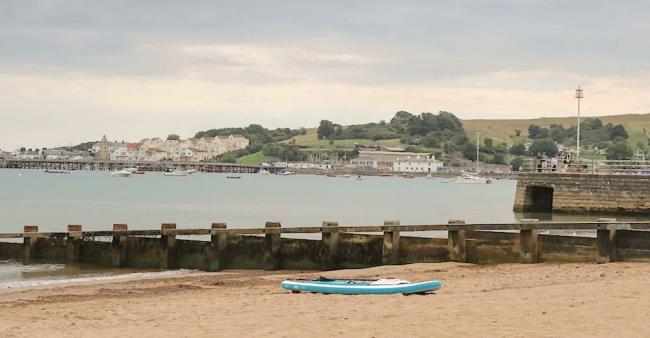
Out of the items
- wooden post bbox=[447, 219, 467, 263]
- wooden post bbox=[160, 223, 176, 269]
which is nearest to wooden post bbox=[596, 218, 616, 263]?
wooden post bbox=[447, 219, 467, 263]

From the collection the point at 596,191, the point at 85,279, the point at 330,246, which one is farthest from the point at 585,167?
the point at 85,279

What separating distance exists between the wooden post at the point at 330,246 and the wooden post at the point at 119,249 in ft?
18.8

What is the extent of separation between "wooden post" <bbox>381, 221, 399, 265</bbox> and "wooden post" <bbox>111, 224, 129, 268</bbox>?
7.40 metres

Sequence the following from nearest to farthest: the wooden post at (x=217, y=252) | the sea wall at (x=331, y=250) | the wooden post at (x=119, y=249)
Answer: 1. the sea wall at (x=331, y=250)
2. the wooden post at (x=217, y=252)
3. the wooden post at (x=119, y=249)

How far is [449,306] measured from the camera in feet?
54.9

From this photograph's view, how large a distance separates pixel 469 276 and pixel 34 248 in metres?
13.0

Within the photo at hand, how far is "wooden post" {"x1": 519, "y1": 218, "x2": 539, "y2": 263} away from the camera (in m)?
24.6

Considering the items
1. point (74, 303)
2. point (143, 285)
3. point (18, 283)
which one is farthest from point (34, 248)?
point (74, 303)

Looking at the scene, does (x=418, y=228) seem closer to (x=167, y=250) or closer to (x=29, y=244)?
(x=167, y=250)

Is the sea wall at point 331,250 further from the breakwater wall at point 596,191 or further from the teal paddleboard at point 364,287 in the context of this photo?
the breakwater wall at point 596,191

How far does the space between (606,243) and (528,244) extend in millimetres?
1951

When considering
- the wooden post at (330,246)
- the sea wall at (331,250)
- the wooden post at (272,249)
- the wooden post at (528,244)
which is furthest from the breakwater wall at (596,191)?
the wooden post at (272,249)

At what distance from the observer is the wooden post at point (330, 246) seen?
84.8ft

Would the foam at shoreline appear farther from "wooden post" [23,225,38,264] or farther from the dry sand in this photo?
"wooden post" [23,225,38,264]
